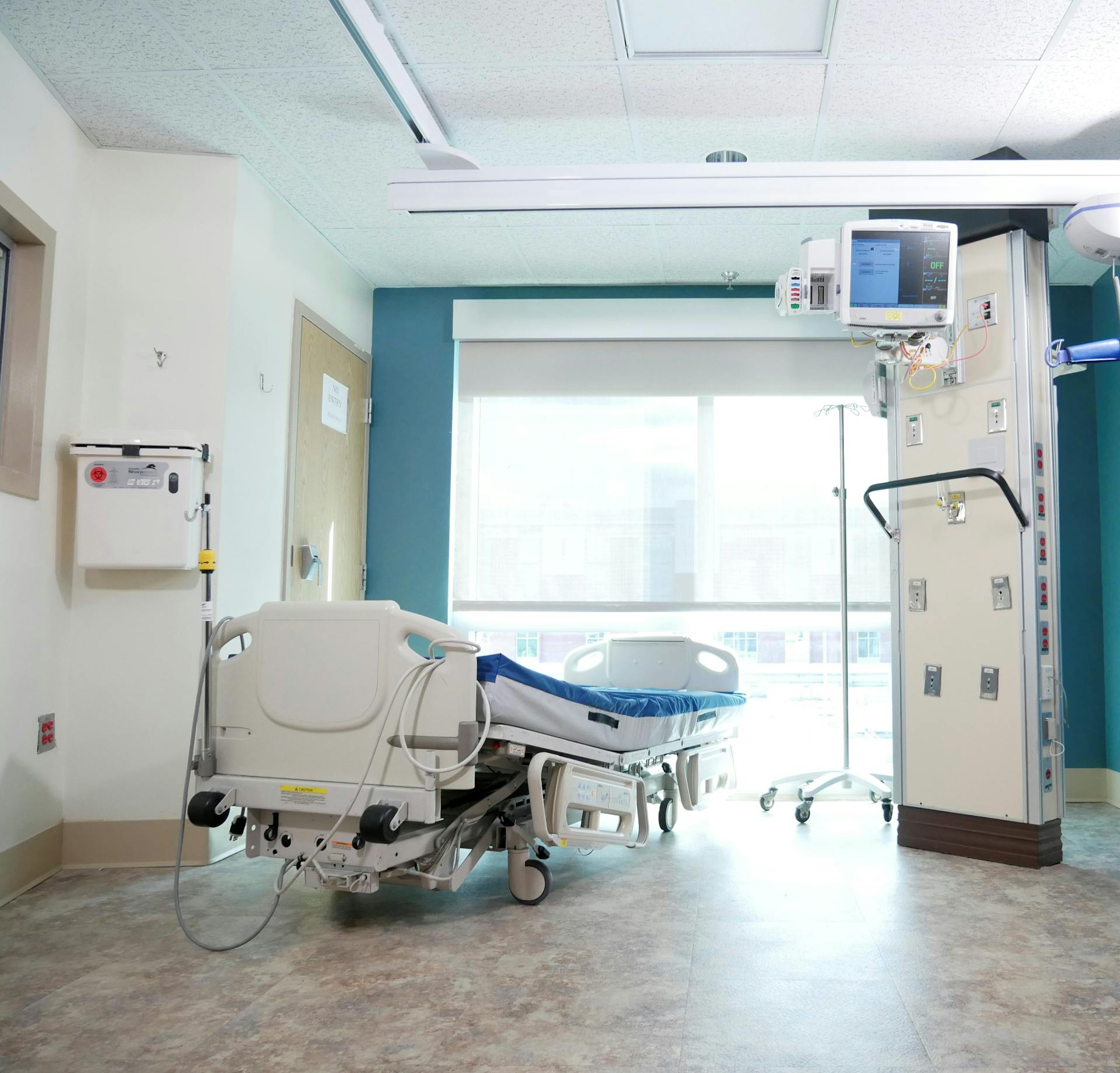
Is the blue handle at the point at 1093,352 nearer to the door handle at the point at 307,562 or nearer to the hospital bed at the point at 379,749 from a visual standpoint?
the hospital bed at the point at 379,749

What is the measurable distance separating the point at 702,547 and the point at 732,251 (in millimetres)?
1540

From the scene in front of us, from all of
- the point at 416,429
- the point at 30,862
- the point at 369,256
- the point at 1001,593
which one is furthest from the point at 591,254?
the point at 30,862

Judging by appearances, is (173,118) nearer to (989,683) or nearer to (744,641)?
(744,641)

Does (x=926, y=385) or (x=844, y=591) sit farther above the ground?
(x=926, y=385)

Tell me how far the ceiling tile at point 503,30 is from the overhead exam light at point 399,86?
102mm

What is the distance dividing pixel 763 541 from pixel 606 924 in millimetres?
2675

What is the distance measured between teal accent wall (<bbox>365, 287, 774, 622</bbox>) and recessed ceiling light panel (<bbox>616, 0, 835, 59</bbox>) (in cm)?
219

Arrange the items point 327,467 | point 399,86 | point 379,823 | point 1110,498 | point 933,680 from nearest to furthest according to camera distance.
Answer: point 379,823 < point 399,86 < point 933,680 < point 327,467 < point 1110,498

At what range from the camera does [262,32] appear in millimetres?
2996

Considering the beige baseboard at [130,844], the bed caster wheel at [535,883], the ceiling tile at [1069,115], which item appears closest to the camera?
the bed caster wheel at [535,883]

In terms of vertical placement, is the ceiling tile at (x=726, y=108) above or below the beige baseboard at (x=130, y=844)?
above

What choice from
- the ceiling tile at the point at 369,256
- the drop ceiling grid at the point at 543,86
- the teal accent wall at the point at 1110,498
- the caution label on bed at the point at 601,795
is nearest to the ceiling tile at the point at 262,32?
the drop ceiling grid at the point at 543,86

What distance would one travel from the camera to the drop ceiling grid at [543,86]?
115 inches

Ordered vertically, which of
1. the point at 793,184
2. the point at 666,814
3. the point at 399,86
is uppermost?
the point at 399,86
